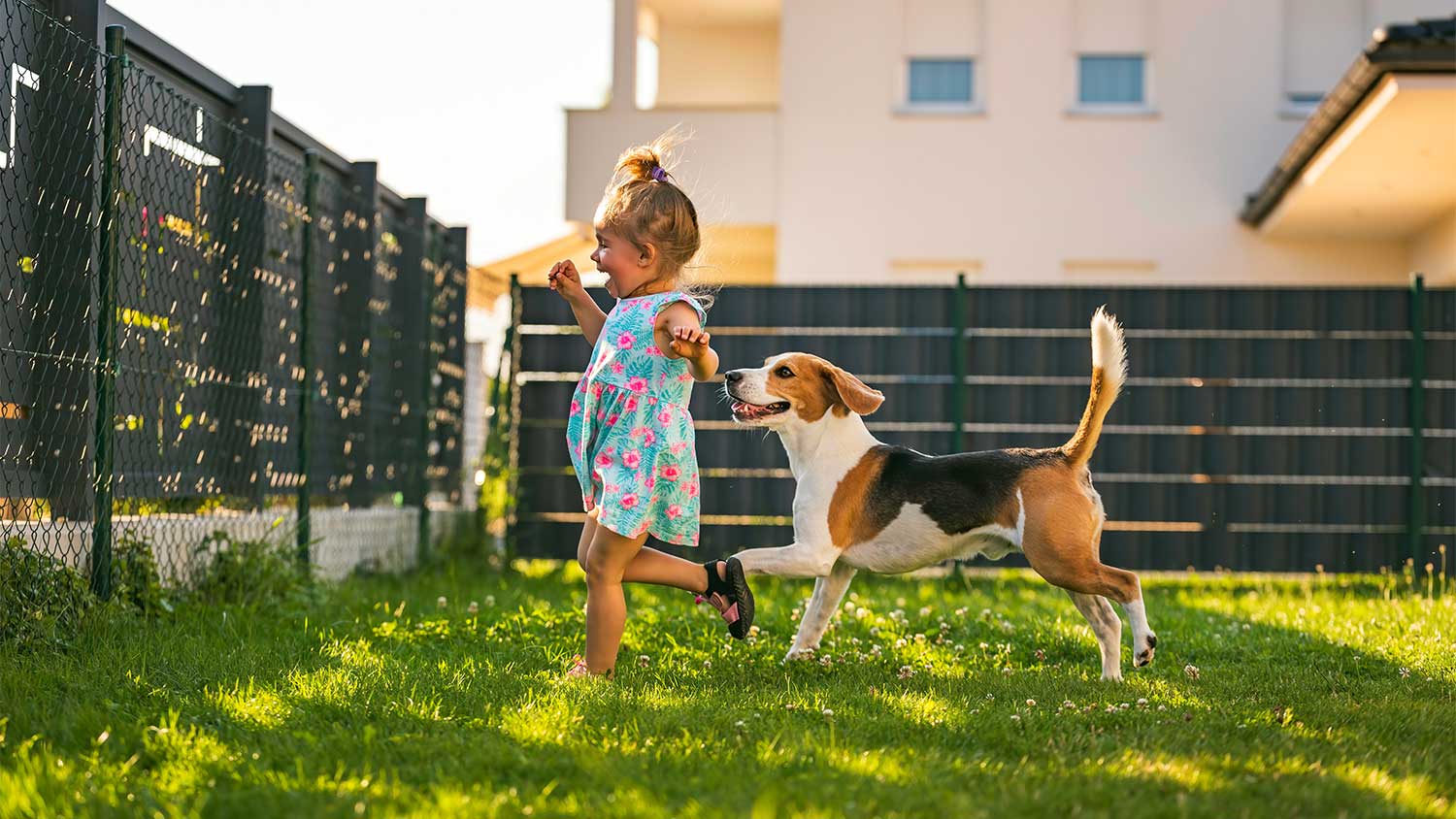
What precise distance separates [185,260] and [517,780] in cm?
444

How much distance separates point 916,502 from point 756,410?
743 millimetres

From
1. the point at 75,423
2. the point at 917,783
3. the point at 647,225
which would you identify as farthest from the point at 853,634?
the point at 75,423

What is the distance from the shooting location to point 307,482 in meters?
8.08

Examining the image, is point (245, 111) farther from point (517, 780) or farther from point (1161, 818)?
point (1161, 818)

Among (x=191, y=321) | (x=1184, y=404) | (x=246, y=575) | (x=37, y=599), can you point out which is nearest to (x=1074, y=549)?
(x=37, y=599)

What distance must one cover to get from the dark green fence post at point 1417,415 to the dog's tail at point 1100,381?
5573mm

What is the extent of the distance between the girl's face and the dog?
0.59 m

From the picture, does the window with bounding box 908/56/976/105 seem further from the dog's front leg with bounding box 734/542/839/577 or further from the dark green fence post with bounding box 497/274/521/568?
the dog's front leg with bounding box 734/542/839/577

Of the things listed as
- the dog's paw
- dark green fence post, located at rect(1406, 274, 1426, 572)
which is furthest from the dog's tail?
dark green fence post, located at rect(1406, 274, 1426, 572)

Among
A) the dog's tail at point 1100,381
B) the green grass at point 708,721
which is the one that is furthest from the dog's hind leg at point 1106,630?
the dog's tail at point 1100,381

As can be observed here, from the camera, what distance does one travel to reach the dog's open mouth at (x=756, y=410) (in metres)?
5.69

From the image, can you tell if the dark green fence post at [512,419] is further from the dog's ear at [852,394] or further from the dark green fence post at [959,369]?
the dog's ear at [852,394]

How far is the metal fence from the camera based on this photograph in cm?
579

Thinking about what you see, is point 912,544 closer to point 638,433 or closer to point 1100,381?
point 1100,381
